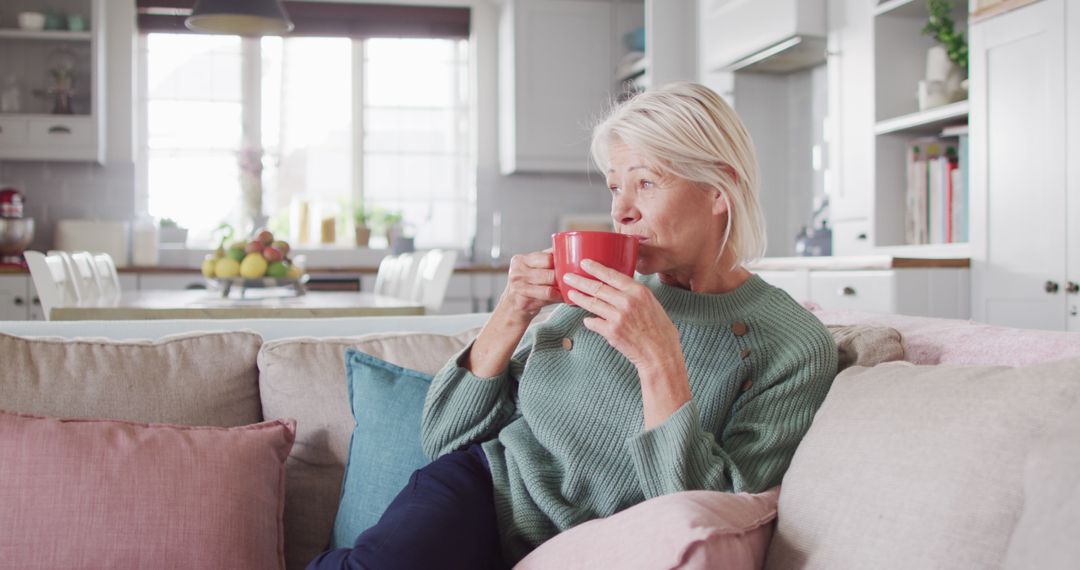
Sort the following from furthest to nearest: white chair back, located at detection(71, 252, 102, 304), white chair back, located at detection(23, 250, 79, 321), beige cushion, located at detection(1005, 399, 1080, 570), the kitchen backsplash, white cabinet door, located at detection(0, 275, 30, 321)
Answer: the kitchen backsplash
white cabinet door, located at detection(0, 275, 30, 321)
white chair back, located at detection(71, 252, 102, 304)
white chair back, located at detection(23, 250, 79, 321)
beige cushion, located at detection(1005, 399, 1080, 570)

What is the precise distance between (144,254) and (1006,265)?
456cm

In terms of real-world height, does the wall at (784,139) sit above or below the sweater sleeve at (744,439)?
above

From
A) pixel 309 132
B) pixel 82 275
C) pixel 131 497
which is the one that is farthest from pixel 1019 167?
pixel 309 132

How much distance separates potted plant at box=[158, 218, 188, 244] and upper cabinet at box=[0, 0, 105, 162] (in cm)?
55

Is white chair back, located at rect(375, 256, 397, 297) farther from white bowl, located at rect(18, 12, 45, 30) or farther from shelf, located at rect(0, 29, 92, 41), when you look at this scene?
white bowl, located at rect(18, 12, 45, 30)

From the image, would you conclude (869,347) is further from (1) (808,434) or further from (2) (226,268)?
(2) (226,268)

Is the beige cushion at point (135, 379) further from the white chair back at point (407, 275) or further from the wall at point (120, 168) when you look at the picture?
the wall at point (120, 168)

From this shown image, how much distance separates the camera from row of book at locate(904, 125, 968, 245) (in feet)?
10.9

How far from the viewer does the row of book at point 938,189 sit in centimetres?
331

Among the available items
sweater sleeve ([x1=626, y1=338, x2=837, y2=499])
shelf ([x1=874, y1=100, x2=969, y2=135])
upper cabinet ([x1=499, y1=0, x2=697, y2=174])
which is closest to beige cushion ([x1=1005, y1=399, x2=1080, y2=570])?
sweater sleeve ([x1=626, y1=338, x2=837, y2=499])

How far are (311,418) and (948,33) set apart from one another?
2.74 m

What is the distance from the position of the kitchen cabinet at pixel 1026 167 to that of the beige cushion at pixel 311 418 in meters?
1.94

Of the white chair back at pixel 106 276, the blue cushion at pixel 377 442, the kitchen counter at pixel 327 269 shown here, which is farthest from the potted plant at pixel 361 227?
the blue cushion at pixel 377 442

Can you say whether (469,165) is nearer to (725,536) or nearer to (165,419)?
(165,419)
